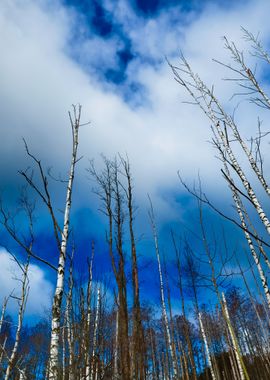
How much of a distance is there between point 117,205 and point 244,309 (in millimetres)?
25111

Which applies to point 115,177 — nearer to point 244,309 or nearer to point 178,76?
point 178,76

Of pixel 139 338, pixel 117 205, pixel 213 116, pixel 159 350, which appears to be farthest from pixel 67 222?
pixel 159 350

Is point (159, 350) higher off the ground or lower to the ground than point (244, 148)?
higher

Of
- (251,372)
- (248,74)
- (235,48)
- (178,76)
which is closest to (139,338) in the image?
(178,76)

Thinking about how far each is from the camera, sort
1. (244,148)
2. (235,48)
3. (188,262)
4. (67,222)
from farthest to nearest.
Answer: (188,262) < (67,222) < (235,48) < (244,148)

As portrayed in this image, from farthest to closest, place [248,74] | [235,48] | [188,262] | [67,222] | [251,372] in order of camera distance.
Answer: [251,372] → [188,262] → [67,222] → [235,48] → [248,74]

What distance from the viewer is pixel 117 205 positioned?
7117mm

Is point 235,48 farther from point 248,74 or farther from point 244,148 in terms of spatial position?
point 244,148

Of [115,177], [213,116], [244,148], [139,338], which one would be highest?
[115,177]

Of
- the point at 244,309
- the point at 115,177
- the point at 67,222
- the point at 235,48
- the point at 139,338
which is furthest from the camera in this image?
the point at 244,309

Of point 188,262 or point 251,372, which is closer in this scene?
point 188,262

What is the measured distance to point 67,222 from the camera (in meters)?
6.94

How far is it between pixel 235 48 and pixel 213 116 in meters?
2.20

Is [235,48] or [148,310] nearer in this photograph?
[235,48]
